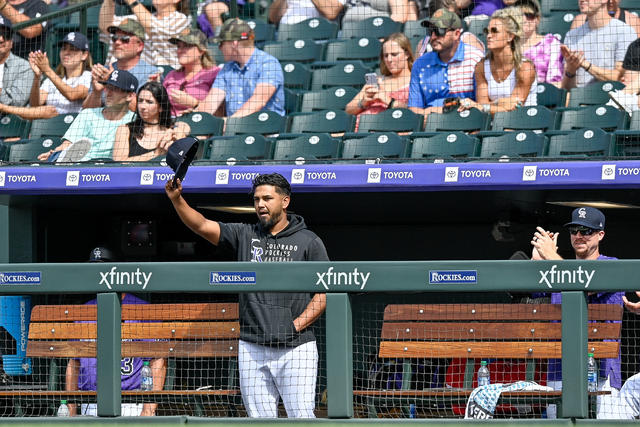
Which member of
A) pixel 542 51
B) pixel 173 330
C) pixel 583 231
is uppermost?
pixel 542 51

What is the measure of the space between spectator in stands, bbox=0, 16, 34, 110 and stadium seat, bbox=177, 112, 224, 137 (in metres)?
1.68

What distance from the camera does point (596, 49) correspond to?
8.46m

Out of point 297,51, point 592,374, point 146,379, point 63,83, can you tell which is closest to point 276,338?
point 146,379

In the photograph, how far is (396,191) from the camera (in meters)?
6.97

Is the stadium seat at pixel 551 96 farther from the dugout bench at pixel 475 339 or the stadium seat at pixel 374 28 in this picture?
the dugout bench at pixel 475 339

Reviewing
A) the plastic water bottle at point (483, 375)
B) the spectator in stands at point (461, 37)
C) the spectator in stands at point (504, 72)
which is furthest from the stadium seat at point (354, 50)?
the plastic water bottle at point (483, 375)

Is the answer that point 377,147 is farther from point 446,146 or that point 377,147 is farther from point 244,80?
point 244,80

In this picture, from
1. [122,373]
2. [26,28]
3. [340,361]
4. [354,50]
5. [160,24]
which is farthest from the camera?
[26,28]

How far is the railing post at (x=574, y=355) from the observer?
4008 millimetres

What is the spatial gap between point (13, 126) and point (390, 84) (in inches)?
124

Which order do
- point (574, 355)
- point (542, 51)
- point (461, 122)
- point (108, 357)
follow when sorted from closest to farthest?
point (574, 355), point (108, 357), point (461, 122), point (542, 51)

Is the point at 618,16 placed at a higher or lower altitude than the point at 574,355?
higher

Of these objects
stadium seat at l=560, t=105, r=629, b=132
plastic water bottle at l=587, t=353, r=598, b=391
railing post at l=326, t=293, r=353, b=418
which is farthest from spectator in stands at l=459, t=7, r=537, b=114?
railing post at l=326, t=293, r=353, b=418

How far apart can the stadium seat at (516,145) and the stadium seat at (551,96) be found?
3.16 feet
